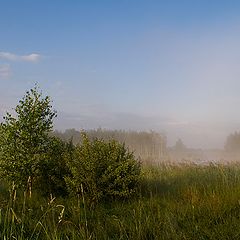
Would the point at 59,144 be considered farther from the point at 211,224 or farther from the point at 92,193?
the point at 211,224

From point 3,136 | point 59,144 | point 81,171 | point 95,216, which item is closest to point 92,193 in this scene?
point 81,171

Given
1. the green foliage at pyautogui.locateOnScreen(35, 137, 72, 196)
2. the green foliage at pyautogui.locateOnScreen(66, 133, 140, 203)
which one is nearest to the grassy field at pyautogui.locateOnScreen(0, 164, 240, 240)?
the green foliage at pyautogui.locateOnScreen(66, 133, 140, 203)

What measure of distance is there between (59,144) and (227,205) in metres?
5.57

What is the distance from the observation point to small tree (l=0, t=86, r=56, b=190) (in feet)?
34.2

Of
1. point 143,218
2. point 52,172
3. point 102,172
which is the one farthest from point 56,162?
point 143,218

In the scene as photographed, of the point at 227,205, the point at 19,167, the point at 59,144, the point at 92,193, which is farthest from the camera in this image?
the point at 59,144

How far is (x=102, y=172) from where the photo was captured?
9.91m

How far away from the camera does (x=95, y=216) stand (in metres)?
8.27

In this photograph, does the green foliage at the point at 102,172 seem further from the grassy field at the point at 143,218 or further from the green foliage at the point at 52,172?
Answer: the green foliage at the point at 52,172

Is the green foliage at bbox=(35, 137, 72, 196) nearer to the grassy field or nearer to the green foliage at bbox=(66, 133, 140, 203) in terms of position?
the grassy field

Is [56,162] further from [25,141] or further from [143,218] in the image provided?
[143,218]

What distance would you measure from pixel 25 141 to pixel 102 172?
103 inches

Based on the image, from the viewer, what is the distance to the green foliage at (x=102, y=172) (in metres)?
9.64

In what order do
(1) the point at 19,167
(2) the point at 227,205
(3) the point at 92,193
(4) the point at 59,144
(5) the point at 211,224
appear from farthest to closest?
(4) the point at 59,144
(1) the point at 19,167
(3) the point at 92,193
(2) the point at 227,205
(5) the point at 211,224
